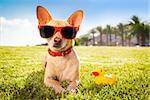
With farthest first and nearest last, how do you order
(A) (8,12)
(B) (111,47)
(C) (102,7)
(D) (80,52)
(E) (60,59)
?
(B) (111,47) < (D) (80,52) < (C) (102,7) < (A) (8,12) < (E) (60,59)

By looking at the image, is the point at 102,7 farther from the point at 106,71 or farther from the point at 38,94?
the point at 38,94

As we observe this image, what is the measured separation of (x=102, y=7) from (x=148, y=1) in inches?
11.5

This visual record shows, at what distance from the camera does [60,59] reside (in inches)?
70.6

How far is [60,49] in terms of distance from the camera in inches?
69.2

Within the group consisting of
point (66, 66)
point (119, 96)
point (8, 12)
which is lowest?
point (119, 96)

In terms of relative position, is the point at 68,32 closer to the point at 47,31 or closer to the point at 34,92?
the point at 47,31

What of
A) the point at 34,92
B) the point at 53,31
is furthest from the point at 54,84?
the point at 53,31

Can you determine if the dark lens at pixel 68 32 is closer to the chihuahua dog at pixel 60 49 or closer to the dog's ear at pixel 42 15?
the chihuahua dog at pixel 60 49

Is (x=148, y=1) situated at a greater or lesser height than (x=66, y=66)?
greater

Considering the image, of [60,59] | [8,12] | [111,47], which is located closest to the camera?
[60,59]

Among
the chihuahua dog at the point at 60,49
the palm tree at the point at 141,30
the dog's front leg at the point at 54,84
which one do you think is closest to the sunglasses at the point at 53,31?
the chihuahua dog at the point at 60,49

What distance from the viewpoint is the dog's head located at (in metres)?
1.72

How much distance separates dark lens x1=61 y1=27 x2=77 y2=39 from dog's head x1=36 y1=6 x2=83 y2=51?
0.04 feet

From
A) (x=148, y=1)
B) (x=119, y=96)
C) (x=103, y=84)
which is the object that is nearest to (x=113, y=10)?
(x=148, y=1)
